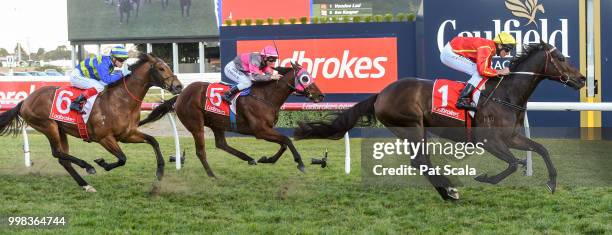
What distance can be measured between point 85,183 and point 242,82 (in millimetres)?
1683

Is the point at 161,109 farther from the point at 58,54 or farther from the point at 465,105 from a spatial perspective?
the point at 58,54

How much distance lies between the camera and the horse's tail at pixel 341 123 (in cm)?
560

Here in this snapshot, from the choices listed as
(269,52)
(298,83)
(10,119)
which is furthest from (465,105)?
(10,119)

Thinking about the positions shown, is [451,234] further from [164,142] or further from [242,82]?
[164,142]

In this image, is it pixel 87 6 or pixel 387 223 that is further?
pixel 87 6

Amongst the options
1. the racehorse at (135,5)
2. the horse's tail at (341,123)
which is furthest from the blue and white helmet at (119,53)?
the racehorse at (135,5)

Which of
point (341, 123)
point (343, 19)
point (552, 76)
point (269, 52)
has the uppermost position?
point (343, 19)

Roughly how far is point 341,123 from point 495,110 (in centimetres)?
125

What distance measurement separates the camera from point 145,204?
16.7 feet

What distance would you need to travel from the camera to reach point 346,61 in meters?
10.3

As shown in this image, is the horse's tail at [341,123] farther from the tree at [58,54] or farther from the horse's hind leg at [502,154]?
the tree at [58,54]

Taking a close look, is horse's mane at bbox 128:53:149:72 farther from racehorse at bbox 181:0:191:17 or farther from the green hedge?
racehorse at bbox 181:0:191:17

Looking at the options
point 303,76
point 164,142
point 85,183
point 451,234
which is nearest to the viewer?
point 451,234

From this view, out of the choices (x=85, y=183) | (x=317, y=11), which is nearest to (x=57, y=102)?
(x=85, y=183)
